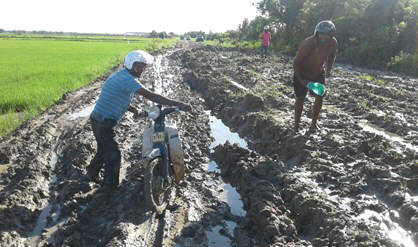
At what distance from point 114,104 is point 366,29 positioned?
21.0 m

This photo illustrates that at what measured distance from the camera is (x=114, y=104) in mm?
4656

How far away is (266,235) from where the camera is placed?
404 centimetres

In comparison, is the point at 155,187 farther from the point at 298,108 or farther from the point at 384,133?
the point at 384,133

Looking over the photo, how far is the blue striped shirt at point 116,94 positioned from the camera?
445 centimetres

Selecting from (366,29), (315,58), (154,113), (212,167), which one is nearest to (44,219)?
(154,113)

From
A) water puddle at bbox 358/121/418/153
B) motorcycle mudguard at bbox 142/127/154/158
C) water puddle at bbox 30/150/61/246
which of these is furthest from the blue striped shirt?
water puddle at bbox 358/121/418/153

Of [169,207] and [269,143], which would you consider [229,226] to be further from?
[269,143]

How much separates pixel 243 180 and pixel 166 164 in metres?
1.32

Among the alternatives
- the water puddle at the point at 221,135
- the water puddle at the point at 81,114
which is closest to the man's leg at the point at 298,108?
the water puddle at the point at 221,135

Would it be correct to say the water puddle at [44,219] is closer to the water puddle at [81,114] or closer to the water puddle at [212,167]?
the water puddle at [212,167]

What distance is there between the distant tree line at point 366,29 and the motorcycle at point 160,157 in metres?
14.0

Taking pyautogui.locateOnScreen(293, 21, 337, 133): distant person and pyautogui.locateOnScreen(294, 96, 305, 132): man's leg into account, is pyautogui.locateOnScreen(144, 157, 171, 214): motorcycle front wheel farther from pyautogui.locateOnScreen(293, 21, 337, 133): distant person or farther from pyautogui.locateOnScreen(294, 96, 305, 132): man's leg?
pyautogui.locateOnScreen(294, 96, 305, 132): man's leg

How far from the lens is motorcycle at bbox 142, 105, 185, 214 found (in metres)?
4.27

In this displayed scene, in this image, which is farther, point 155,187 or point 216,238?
point 155,187
